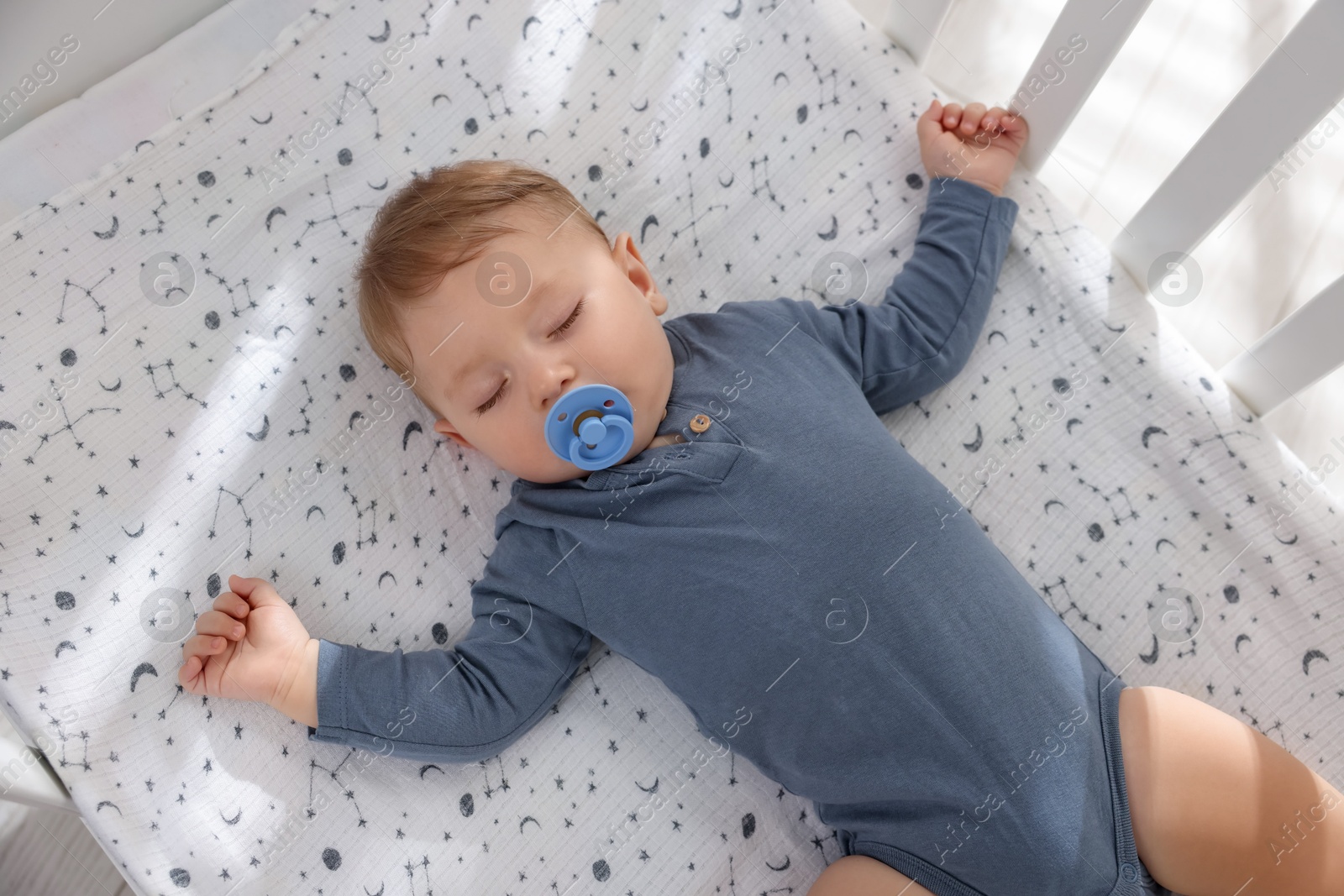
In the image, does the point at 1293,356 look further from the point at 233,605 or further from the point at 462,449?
the point at 233,605

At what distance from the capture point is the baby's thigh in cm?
92

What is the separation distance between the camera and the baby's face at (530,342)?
0.94 metres

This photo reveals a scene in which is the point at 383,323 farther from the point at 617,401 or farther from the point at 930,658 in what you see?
the point at 930,658

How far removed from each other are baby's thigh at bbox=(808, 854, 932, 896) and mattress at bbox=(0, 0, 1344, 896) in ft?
0.34

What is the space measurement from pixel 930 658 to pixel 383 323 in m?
0.71

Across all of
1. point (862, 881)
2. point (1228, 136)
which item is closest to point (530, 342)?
point (862, 881)

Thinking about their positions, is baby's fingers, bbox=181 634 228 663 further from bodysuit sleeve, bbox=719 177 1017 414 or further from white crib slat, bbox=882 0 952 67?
white crib slat, bbox=882 0 952 67

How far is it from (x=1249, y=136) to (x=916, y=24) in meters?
0.47

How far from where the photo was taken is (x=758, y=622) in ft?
3.17

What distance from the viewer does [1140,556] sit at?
1.10 metres

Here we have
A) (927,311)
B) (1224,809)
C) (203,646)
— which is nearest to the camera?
(1224,809)

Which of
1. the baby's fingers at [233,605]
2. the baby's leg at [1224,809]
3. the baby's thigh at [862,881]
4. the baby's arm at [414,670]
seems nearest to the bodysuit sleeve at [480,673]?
the baby's arm at [414,670]

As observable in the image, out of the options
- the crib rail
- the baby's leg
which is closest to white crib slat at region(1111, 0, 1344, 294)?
the crib rail

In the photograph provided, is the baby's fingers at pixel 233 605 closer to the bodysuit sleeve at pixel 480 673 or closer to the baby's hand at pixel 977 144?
the bodysuit sleeve at pixel 480 673
